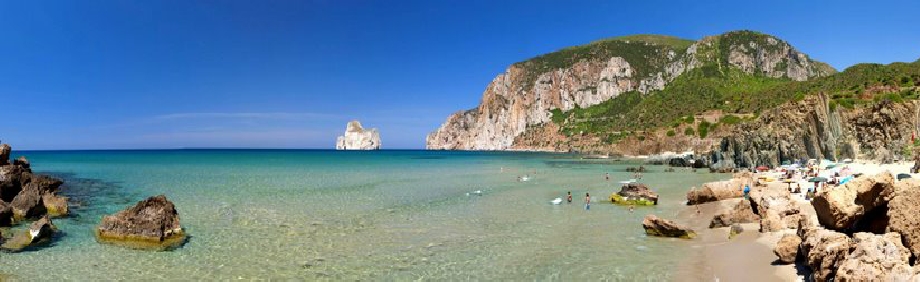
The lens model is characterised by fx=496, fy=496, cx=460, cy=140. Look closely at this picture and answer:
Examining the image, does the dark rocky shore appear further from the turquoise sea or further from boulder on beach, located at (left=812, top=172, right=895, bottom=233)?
boulder on beach, located at (left=812, top=172, right=895, bottom=233)

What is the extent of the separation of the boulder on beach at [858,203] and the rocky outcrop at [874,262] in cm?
184

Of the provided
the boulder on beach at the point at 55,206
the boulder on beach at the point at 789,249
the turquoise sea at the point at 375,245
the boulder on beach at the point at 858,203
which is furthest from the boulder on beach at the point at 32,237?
the boulder on beach at the point at 858,203

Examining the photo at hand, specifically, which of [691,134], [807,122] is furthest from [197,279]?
[691,134]

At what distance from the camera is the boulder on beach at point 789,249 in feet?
47.2

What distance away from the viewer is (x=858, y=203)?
12.1m

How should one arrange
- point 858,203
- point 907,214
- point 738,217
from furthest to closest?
1. point 738,217
2. point 858,203
3. point 907,214

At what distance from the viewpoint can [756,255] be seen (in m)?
16.5

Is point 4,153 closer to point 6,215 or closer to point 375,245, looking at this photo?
point 6,215

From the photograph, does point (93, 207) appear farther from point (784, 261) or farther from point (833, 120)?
point (833, 120)

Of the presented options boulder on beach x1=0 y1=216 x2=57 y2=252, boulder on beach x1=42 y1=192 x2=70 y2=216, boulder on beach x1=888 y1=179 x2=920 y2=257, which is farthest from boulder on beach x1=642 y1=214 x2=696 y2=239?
boulder on beach x1=42 y1=192 x2=70 y2=216

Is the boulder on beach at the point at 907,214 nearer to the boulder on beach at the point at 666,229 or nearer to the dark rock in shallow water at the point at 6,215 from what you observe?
the boulder on beach at the point at 666,229

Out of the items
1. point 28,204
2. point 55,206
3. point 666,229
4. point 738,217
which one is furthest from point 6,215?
point 738,217

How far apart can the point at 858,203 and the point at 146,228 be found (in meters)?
24.9

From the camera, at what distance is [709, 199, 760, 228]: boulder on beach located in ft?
74.7
